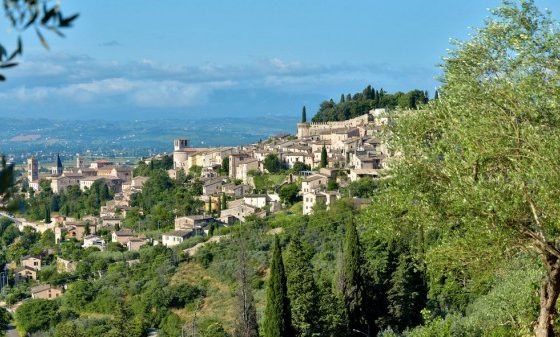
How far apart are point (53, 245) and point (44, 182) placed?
86.8 feet

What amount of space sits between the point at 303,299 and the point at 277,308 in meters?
1.54

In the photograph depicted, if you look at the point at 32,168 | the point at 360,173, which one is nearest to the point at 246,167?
the point at 360,173

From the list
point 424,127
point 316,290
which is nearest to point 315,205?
point 316,290

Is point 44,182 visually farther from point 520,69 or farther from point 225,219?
point 520,69

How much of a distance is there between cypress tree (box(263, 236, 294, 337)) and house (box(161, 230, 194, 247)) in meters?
27.1

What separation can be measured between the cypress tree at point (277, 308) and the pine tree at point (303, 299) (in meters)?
0.82

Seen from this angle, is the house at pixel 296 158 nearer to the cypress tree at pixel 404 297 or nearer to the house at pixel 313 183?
the house at pixel 313 183

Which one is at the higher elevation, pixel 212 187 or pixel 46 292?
pixel 212 187

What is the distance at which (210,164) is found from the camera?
67000 millimetres

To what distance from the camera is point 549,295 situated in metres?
8.23

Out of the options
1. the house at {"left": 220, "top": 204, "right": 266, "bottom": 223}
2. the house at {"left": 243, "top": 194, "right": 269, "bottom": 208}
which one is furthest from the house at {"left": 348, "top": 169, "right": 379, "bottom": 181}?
the house at {"left": 220, "top": 204, "right": 266, "bottom": 223}

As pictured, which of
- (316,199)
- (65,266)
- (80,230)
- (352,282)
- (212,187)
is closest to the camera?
(352,282)

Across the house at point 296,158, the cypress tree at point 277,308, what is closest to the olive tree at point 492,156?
the cypress tree at point 277,308

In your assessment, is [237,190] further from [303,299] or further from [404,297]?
[303,299]
